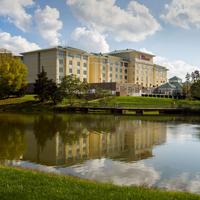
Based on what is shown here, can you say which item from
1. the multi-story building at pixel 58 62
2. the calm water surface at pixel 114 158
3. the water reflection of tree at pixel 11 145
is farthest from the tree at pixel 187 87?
the water reflection of tree at pixel 11 145

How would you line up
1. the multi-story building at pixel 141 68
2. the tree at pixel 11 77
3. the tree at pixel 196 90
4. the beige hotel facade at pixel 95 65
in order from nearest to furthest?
the tree at pixel 11 77
the tree at pixel 196 90
the beige hotel facade at pixel 95 65
the multi-story building at pixel 141 68

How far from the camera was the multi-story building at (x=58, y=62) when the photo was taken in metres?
99.8

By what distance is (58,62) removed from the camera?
3920 inches

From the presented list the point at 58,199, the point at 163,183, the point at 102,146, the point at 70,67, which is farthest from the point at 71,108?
the point at 58,199

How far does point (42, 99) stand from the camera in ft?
243

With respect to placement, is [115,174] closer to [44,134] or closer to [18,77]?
[44,134]

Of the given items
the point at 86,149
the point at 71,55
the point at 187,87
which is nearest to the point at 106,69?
the point at 71,55

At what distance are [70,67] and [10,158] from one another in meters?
85.7

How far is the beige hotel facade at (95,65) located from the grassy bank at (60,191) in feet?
295

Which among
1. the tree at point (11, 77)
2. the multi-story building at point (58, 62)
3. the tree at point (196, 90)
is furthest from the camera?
the multi-story building at point (58, 62)

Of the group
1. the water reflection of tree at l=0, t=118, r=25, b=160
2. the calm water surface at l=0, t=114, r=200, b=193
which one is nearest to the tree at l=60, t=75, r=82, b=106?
the water reflection of tree at l=0, t=118, r=25, b=160

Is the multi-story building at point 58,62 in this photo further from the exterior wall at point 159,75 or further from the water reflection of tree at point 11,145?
the water reflection of tree at point 11,145

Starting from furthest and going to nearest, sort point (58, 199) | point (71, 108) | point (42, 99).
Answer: point (42, 99) < point (71, 108) < point (58, 199)

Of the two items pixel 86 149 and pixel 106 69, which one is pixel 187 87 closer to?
pixel 106 69
